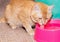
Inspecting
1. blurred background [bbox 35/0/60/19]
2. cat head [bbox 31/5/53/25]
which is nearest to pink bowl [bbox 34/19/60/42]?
cat head [bbox 31/5/53/25]

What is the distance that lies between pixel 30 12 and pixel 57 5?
0.47 m

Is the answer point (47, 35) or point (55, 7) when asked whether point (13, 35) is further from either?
point (55, 7)

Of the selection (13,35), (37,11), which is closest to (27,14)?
(37,11)

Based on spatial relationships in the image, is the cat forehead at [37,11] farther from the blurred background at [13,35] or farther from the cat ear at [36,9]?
the blurred background at [13,35]

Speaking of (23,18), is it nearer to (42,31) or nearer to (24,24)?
(24,24)

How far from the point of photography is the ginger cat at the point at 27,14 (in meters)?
1.74

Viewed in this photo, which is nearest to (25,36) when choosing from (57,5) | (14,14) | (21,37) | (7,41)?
(21,37)

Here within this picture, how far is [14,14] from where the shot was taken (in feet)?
6.57

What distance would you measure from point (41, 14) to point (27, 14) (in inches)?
7.0

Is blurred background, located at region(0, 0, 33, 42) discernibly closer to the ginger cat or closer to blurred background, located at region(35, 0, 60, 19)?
the ginger cat

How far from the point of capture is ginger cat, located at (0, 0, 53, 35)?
1743 mm

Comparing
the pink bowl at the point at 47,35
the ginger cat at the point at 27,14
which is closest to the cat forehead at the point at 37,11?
the ginger cat at the point at 27,14

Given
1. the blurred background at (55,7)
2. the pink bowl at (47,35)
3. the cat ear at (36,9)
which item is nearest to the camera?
the pink bowl at (47,35)

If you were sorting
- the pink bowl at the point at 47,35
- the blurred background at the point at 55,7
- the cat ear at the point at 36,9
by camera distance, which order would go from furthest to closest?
the blurred background at the point at 55,7 → the cat ear at the point at 36,9 → the pink bowl at the point at 47,35
